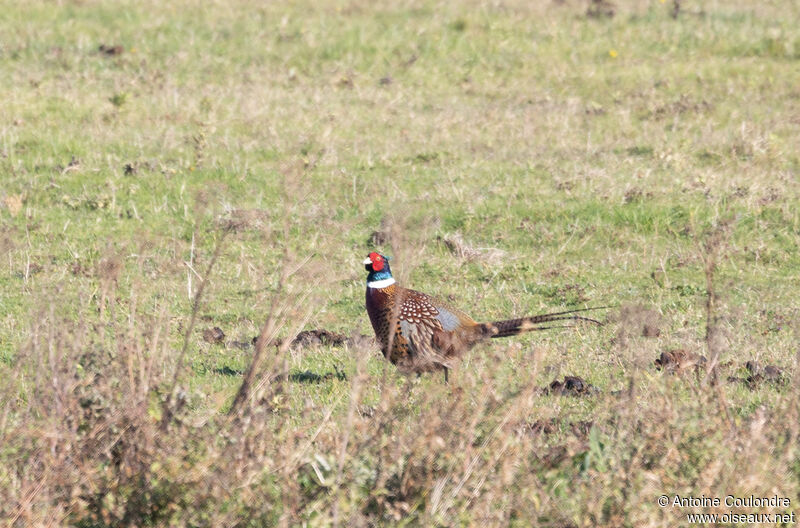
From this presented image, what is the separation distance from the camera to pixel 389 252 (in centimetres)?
909

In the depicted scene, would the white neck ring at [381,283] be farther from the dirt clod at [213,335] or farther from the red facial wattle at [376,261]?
the dirt clod at [213,335]

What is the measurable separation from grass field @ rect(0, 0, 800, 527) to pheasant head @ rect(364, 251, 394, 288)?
16.4 inches

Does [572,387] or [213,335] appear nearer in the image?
[572,387]

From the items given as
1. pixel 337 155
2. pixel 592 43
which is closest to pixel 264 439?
pixel 337 155

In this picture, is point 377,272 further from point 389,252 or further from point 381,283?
point 389,252

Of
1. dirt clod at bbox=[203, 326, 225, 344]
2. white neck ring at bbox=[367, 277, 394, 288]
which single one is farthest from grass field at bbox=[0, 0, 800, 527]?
white neck ring at bbox=[367, 277, 394, 288]

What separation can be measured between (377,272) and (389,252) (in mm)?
2411

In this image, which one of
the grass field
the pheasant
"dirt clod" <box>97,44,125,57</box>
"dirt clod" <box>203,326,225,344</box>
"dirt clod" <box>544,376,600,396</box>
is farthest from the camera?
"dirt clod" <box>97,44,125,57</box>

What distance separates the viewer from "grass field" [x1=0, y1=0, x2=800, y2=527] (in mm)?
4211

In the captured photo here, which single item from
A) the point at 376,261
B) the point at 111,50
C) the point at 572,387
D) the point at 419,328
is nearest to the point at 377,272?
the point at 376,261

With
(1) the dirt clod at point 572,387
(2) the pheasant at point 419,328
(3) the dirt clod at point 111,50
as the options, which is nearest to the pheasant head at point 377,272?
(2) the pheasant at point 419,328

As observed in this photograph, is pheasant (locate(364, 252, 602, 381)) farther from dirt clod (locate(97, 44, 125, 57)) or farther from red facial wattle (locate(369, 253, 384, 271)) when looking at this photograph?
dirt clod (locate(97, 44, 125, 57))

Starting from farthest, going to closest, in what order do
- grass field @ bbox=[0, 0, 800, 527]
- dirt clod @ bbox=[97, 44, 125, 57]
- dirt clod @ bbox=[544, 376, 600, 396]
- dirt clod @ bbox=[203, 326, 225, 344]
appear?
dirt clod @ bbox=[97, 44, 125, 57]
dirt clod @ bbox=[203, 326, 225, 344]
dirt clod @ bbox=[544, 376, 600, 396]
grass field @ bbox=[0, 0, 800, 527]

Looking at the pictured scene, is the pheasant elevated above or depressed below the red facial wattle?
below
